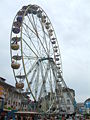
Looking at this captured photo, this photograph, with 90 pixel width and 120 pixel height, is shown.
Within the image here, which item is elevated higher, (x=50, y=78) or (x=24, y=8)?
(x=24, y=8)

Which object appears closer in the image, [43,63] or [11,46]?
[11,46]

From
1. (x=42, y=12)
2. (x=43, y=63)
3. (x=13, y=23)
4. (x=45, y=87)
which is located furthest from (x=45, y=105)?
(x=42, y=12)

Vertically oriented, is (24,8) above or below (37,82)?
above

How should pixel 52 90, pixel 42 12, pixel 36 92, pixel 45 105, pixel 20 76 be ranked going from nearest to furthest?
pixel 20 76, pixel 36 92, pixel 45 105, pixel 52 90, pixel 42 12

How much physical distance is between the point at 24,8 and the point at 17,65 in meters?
7.03

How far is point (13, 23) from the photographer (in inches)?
936

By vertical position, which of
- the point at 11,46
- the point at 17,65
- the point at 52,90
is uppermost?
the point at 11,46

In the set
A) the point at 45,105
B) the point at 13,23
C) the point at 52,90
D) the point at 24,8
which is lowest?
the point at 45,105

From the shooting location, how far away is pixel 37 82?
78.1ft

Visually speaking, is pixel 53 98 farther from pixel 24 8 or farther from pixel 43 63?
pixel 24 8

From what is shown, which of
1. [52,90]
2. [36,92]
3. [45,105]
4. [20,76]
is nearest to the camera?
[20,76]

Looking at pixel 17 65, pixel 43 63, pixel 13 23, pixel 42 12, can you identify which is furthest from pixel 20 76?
pixel 42 12

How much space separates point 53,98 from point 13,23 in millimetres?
9759

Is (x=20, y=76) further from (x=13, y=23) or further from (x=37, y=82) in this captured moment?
(x=13, y=23)
